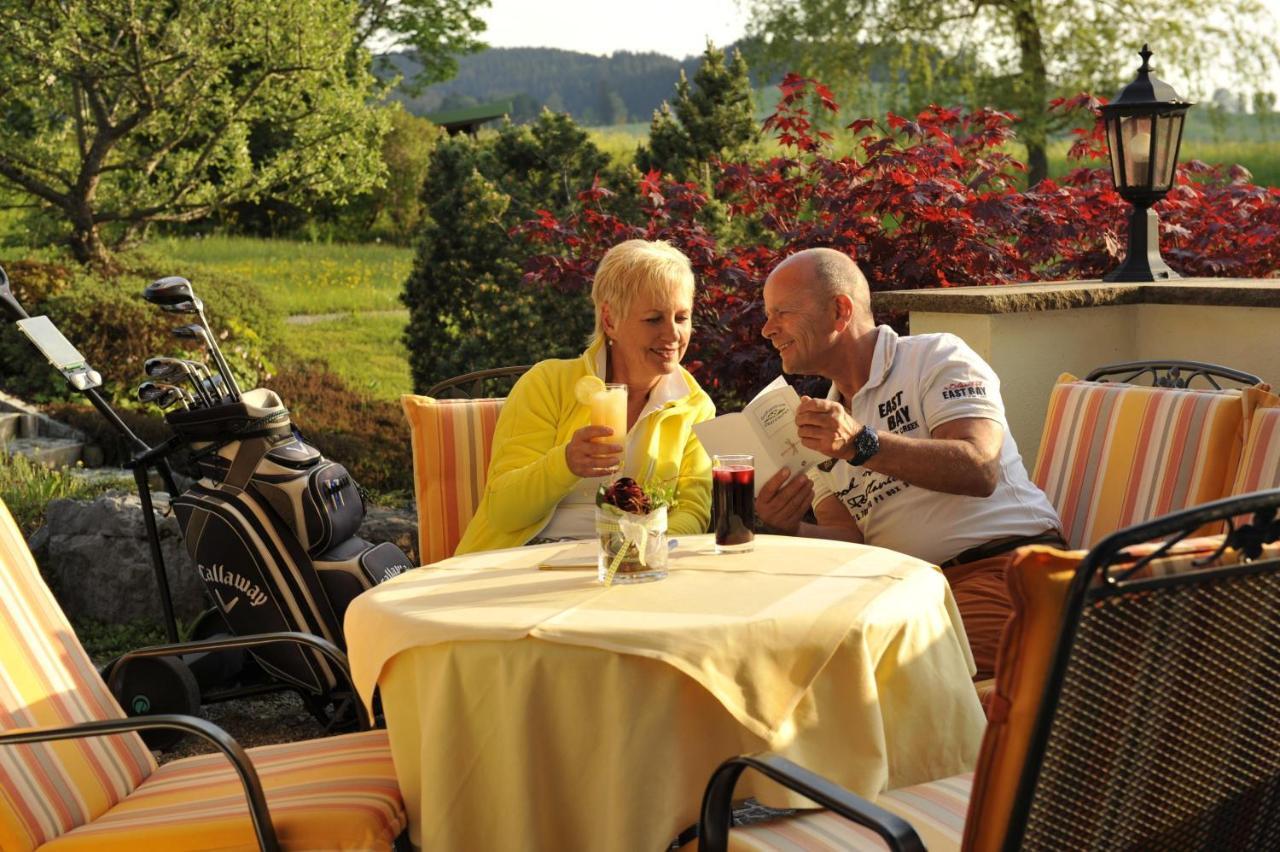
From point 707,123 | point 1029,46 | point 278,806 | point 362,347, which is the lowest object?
point 362,347

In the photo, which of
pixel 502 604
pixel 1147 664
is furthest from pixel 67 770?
pixel 1147 664

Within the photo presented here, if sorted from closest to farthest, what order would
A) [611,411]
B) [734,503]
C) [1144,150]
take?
[734,503], [611,411], [1144,150]

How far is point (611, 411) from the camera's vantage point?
3.02 meters

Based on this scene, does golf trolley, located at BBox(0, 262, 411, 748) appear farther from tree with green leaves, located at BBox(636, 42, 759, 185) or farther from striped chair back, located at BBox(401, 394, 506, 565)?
tree with green leaves, located at BBox(636, 42, 759, 185)

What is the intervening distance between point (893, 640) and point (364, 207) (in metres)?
17.5

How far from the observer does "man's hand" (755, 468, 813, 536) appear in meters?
3.23

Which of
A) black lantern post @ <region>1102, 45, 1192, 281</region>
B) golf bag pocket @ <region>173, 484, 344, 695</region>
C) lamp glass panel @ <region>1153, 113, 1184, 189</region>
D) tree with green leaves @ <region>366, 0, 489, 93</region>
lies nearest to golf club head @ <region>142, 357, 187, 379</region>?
golf bag pocket @ <region>173, 484, 344, 695</region>

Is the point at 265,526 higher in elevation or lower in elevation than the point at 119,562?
higher

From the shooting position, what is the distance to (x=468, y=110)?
27453 millimetres

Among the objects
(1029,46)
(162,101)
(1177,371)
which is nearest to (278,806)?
(1177,371)

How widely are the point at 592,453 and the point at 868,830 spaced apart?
1105mm

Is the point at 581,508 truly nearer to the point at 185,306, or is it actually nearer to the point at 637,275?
the point at 637,275

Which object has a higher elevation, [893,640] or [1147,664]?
[1147,664]

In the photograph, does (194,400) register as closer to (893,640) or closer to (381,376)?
(893,640)
